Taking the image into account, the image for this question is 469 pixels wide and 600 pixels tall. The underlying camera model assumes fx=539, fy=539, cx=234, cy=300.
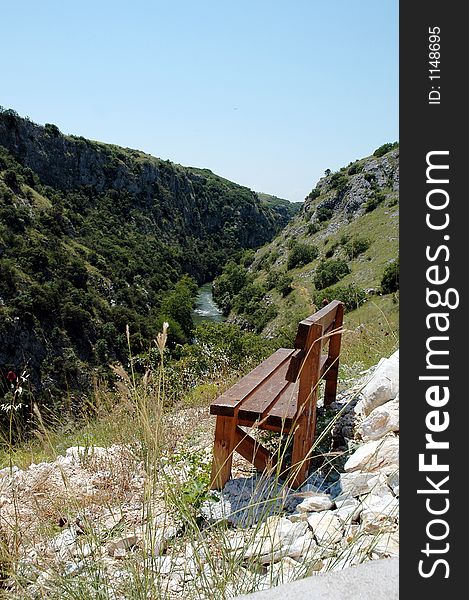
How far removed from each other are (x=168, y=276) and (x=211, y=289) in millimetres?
13200

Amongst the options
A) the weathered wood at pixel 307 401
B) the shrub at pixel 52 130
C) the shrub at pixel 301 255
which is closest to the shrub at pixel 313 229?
the shrub at pixel 301 255

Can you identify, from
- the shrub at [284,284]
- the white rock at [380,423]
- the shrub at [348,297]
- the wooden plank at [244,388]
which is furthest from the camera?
the shrub at [284,284]

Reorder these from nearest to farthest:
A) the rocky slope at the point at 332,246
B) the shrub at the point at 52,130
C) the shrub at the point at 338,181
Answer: the rocky slope at the point at 332,246, the shrub at the point at 338,181, the shrub at the point at 52,130

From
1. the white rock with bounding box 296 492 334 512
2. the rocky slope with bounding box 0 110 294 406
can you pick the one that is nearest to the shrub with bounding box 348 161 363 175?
the rocky slope with bounding box 0 110 294 406

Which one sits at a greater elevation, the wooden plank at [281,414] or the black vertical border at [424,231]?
the black vertical border at [424,231]

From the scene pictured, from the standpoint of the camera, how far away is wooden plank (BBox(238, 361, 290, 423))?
305 cm

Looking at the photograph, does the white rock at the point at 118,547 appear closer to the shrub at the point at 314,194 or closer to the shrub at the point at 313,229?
the shrub at the point at 313,229

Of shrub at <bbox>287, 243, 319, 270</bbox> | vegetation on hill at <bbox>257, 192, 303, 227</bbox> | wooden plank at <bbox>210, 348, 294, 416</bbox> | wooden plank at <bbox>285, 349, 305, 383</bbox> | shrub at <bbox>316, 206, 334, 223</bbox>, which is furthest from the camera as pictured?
vegetation on hill at <bbox>257, 192, 303, 227</bbox>

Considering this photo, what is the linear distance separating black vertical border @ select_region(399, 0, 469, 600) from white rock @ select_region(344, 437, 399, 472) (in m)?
1.62

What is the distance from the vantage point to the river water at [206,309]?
222 ft

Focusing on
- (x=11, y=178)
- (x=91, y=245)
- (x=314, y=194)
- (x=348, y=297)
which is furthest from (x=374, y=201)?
(x=11, y=178)

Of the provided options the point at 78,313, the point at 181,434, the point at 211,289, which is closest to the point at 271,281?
the point at 78,313

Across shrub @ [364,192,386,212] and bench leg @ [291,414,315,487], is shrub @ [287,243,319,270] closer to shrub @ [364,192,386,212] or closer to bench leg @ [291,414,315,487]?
shrub @ [364,192,386,212]

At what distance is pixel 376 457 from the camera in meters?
2.87
